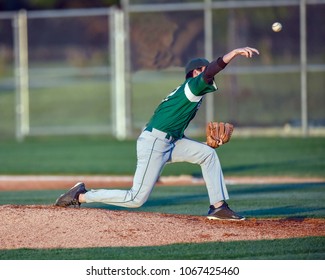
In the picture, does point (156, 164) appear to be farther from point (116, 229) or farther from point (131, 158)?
point (131, 158)

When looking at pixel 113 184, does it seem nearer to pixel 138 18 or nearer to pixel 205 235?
pixel 205 235

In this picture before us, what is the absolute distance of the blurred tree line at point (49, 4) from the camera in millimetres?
44156

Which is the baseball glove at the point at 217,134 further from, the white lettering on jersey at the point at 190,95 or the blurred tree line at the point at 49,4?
the blurred tree line at the point at 49,4

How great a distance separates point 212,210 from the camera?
8.94 meters

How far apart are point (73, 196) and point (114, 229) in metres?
0.92

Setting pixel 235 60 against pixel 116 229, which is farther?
pixel 235 60

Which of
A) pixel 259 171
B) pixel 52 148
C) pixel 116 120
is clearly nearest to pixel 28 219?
pixel 259 171

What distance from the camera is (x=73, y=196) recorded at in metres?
9.13

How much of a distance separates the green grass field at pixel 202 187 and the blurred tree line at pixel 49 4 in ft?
72.6

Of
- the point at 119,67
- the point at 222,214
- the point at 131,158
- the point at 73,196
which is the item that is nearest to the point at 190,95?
the point at 222,214

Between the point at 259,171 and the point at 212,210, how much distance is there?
23.9ft

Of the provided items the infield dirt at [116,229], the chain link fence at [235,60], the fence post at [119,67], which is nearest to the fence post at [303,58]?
the chain link fence at [235,60]

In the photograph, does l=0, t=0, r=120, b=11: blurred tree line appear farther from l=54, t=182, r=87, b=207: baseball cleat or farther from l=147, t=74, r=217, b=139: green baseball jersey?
l=147, t=74, r=217, b=139: green baseball jersey
